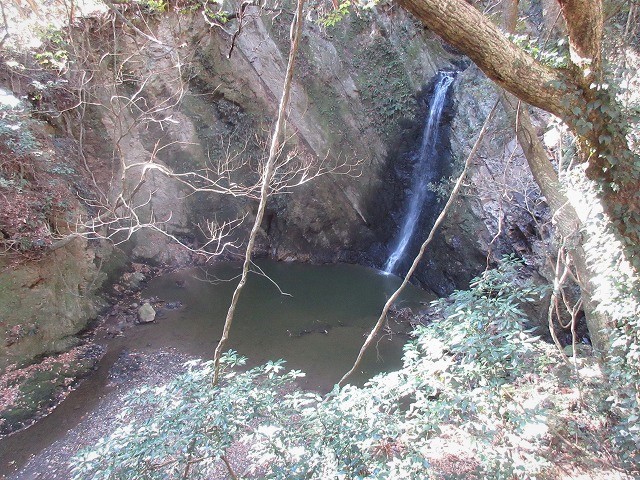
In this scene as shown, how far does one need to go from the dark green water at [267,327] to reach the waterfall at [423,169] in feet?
→ 3.28

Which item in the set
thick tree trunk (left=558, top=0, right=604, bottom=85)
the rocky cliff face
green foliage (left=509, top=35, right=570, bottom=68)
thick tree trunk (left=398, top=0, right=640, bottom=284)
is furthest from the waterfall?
thick tree trunk (left=558, top=0, right=604, bottom=85)

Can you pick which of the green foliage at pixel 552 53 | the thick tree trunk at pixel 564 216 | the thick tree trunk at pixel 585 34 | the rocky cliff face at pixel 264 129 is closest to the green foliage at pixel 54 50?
the rocky cliff face at pixel 264 129

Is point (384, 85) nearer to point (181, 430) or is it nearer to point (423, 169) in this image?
point (423, 169)

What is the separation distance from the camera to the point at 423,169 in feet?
33.0

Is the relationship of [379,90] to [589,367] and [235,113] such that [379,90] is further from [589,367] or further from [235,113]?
[589,367]

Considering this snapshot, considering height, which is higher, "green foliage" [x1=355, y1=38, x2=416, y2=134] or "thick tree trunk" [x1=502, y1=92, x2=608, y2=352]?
"green foliage" [x1=355, y1=38, x2=416, y2=134]

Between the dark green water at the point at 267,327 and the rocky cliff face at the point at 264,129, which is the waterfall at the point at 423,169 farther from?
the dark green water at the point at 267,327

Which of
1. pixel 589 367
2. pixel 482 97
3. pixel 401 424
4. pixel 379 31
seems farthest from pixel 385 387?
pixel 379 31

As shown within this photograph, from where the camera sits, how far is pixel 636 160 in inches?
110

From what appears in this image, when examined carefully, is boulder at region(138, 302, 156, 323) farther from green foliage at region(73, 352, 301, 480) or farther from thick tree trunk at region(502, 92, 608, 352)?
thick tree trunk at region(502, 92, 608, 352)

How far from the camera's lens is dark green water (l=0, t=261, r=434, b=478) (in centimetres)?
546

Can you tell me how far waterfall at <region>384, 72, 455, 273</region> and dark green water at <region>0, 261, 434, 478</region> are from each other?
1.00m

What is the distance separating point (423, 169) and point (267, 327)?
5.91 meters

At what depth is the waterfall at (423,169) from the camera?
9.34 meters
